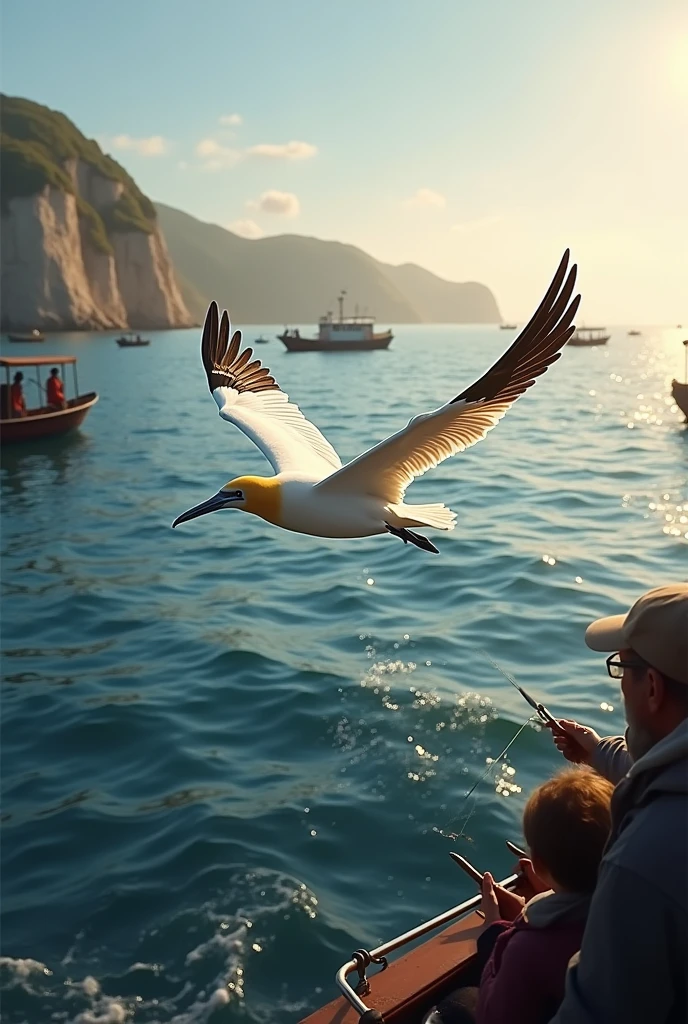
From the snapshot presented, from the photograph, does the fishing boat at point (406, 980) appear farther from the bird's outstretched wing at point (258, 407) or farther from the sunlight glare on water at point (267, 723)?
the bird's outstretched wing at point (258, 407)

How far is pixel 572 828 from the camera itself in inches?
70.5

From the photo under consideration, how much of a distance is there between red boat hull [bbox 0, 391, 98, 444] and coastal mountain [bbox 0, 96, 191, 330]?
5554 cm

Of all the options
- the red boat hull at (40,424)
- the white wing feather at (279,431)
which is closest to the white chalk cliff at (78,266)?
the red boat hull at (40,424)

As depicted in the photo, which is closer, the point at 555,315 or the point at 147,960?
the point at 555,315

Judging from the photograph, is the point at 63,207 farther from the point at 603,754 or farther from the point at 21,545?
the point at 603,754

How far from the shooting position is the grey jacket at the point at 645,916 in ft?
3.97

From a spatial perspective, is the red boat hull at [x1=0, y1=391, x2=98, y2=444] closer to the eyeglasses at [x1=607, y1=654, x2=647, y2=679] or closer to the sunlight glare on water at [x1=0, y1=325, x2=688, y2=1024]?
the sunlight glare on water at [x1=0, y1=325, x2=688, y2=1024]

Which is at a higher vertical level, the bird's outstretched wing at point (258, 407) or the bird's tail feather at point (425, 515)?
the bird's outstretched wing at point (258, 407)

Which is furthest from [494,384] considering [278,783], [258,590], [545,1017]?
[258,590]

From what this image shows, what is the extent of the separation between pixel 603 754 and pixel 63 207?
7979 centimetres

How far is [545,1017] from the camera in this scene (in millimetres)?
1871

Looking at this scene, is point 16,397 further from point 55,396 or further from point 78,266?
point 78,266

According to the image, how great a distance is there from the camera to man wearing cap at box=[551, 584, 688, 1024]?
3.98ft

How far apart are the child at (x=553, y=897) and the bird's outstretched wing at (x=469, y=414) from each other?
1.21 meters
